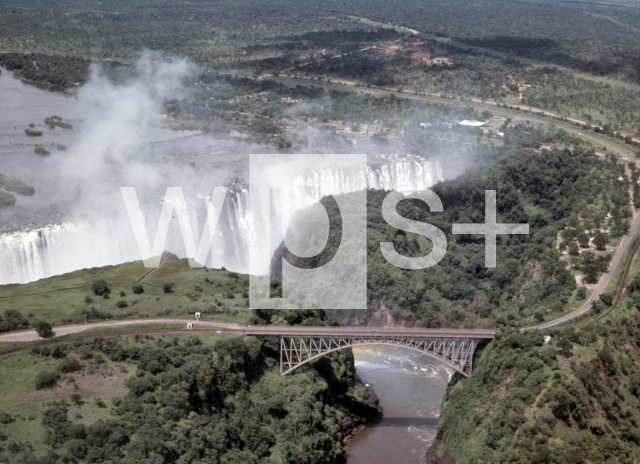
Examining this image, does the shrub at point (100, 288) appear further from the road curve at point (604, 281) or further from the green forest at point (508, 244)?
the road curve at point (604, 281)

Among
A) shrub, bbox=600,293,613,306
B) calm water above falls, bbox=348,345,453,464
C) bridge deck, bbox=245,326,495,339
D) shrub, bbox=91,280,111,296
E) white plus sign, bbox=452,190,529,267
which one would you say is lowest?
calm water above falls, bbox=348,345,453,464

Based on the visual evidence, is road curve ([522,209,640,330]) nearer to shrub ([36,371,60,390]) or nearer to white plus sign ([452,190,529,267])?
white plus sign ([452,190,529,267])

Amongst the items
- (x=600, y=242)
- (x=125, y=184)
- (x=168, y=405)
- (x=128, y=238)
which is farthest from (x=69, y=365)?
(x=600, y=242)

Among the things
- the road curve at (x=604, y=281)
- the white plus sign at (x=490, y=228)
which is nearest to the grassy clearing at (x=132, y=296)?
the road curve at (x=604, y=281)

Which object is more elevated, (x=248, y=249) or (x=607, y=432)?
(x=248, y=249)

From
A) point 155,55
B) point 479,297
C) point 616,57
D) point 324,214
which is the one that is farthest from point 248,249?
point 616,57

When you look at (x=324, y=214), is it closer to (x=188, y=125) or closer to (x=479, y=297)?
(x=479, y=297)

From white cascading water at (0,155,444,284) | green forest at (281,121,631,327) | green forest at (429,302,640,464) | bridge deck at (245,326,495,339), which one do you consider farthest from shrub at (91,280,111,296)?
green forest at (429,302,640,464)
